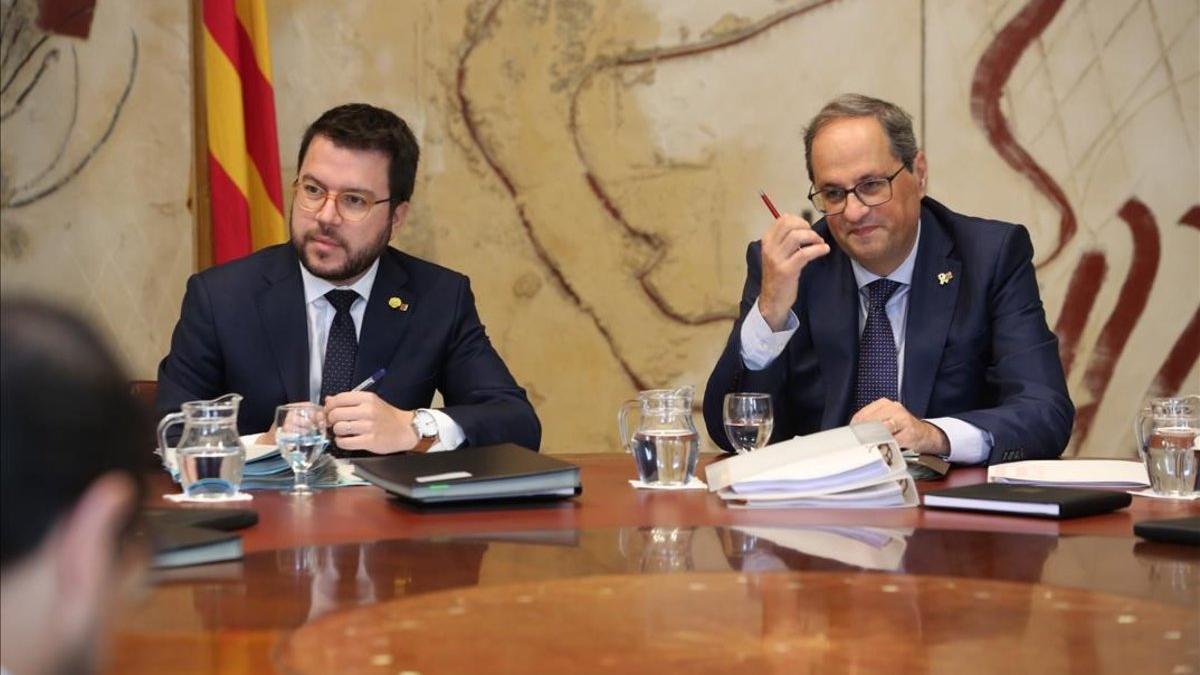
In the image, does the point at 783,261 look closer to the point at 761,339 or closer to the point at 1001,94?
the point at 761,339

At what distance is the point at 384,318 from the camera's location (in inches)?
139

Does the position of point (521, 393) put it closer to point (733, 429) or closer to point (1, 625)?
point (733, 429)

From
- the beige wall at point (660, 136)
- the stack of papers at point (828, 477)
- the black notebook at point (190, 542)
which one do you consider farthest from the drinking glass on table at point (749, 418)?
the beige wall at point (660, 136)

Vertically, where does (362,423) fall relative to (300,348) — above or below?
below

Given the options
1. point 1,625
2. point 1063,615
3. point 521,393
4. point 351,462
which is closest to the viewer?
point 1,625

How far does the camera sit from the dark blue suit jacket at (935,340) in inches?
133

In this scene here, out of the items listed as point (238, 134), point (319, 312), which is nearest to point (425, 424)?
point (319, 312)

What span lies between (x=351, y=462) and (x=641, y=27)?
8.44 ft

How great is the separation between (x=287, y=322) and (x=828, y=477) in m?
1.53

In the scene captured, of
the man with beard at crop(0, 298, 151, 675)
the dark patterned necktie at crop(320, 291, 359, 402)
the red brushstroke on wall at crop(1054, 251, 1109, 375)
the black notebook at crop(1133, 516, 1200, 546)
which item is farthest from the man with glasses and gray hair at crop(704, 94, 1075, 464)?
the man with beard at crop(0, 298, 151, 675)

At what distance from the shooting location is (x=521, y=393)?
3.53m

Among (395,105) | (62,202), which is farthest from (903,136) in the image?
(62,202)

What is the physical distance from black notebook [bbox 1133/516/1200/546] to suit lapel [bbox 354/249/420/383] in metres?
1.90

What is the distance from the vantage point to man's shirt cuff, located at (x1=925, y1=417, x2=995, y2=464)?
9.56ft
